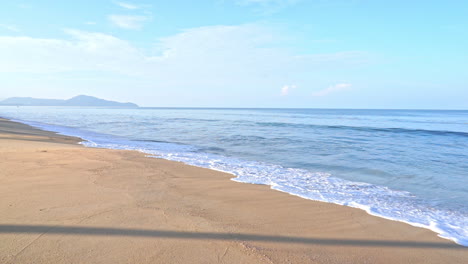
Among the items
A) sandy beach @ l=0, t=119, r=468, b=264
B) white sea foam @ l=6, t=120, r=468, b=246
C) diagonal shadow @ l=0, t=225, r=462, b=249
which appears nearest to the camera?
sandy beach @ l=0, t=119, r=468, b=264

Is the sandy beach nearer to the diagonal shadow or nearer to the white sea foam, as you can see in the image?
the diagonal shadow

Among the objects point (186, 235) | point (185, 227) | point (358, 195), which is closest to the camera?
point (186, 235)

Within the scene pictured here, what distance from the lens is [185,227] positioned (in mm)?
3965

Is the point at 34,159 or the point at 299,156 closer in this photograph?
the point at 34,159

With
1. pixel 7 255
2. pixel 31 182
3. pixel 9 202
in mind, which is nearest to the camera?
pixel 7 255

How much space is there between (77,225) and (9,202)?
1744mm

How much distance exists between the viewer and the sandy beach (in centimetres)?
326

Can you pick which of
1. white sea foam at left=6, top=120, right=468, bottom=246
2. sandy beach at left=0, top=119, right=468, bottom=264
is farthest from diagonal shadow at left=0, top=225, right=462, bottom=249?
white sea foam at left=6, top=120, right=468, bottom=246

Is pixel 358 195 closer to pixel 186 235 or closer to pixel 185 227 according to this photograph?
pixel 185 227

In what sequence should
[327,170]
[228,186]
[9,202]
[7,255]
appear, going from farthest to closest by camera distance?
[327,170], [228,186], [9,202], [7,255]

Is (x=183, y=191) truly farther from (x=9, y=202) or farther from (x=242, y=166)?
(x=242, y=166)

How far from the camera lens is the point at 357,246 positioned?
370 centimetres

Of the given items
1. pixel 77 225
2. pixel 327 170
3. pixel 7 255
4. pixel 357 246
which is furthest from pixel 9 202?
pixel 327 170

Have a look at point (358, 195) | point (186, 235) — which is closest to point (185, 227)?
point (186, 235)
